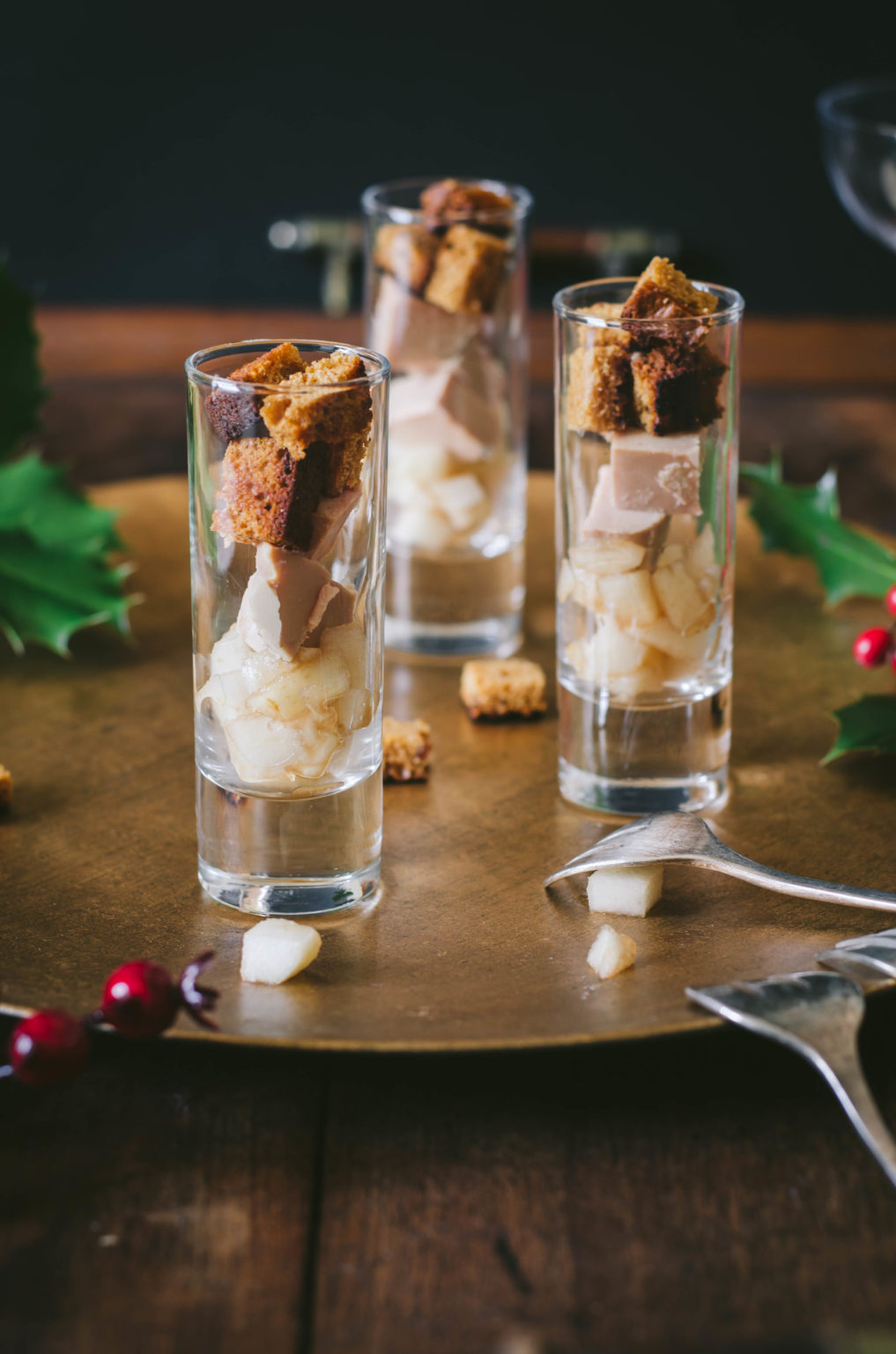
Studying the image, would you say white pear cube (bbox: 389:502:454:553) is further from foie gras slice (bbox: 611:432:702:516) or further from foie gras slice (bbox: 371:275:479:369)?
foie gras slice (bbox: 611:432:702:516)

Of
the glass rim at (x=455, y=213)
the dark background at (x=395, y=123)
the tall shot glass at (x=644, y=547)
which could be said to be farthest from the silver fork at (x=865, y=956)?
the dark background at (x=395, y=123)

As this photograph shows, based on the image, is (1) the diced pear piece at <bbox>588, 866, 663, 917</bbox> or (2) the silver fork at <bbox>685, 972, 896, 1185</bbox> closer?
(2) the silver fork at <bbox>685, 972, 896, 1185</bbox>

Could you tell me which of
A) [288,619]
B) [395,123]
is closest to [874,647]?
[288,619]

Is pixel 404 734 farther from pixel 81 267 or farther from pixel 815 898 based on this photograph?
pixel 81 267

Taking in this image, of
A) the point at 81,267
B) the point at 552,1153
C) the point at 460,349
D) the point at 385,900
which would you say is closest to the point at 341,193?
the point at 81,267

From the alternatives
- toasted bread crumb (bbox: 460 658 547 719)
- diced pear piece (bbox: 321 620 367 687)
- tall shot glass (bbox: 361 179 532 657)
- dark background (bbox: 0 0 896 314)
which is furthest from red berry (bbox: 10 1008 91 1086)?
dark background (bbox: 0 0 896 314)
